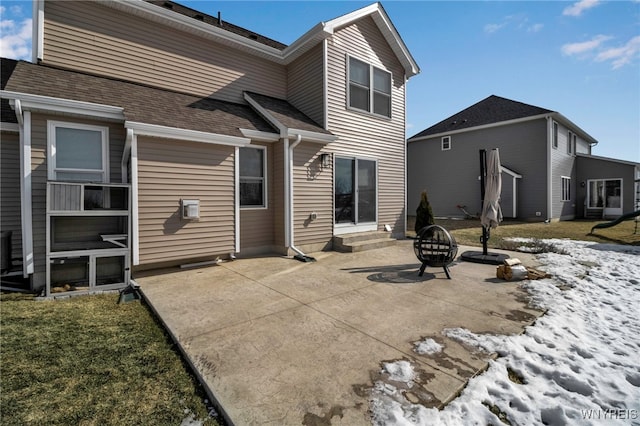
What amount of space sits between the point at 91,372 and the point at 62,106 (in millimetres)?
4644

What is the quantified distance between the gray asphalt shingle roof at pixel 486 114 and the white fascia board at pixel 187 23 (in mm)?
14617

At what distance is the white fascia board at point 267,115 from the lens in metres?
7.04

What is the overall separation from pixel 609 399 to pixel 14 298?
7.14 m

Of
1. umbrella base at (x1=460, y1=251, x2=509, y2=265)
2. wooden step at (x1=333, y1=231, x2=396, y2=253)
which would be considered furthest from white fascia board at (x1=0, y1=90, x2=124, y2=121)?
umbrella base at (x1=460, y1=251, x2=509, y2=265)

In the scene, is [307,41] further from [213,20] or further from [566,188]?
[566,188]

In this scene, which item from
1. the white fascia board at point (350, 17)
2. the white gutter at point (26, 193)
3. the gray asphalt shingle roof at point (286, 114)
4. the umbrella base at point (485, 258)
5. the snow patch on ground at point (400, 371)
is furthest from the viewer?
the white fascia board at point (350, 17)

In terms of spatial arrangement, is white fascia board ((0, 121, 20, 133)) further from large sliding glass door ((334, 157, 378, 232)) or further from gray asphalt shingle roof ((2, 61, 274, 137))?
large sliding glass door ((334, 157, 378, 232))

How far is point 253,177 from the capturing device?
7332mm

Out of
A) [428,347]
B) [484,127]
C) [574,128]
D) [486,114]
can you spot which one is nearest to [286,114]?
[428,347]

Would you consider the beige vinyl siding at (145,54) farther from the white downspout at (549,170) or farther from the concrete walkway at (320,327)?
the white downspout at (549,170)

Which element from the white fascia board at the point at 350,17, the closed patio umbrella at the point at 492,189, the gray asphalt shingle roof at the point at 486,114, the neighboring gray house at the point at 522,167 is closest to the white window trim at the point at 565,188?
the neighboring gray house at the point at 522,167

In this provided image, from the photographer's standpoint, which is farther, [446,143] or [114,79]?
[446,143]

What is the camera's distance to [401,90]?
1006cm

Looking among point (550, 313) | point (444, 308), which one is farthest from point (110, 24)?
point (550, 313)
